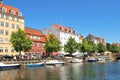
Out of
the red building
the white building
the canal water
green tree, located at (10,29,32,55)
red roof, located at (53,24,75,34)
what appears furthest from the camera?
red roof, located at (53,24,75,34)

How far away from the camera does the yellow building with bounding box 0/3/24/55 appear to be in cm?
10381

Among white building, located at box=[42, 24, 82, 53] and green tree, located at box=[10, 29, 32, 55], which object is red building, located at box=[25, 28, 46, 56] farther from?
green tree, located at box=[10, 29, 32, 55]

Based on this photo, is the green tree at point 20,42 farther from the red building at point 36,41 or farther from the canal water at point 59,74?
the red building at point 36,41

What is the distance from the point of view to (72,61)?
379 ft

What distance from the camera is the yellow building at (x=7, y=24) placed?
104 m

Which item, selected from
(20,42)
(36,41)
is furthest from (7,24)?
(20,42)

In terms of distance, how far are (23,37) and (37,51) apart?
3306cm

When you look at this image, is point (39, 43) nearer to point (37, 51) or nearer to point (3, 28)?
point (37, 51)

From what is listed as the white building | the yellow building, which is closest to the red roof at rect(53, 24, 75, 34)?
the white building

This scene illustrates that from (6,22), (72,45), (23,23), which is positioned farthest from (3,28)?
(72,45)

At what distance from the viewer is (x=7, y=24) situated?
107 meters

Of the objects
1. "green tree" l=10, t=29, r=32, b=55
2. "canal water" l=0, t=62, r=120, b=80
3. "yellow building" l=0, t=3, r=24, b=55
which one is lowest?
"canal water" l=0, t=62, r=120, b=80

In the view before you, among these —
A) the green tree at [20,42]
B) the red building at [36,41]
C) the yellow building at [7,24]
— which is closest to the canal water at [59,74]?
the green tree at [20,42]

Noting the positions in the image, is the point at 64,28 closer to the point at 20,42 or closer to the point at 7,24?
the point at 7,24
